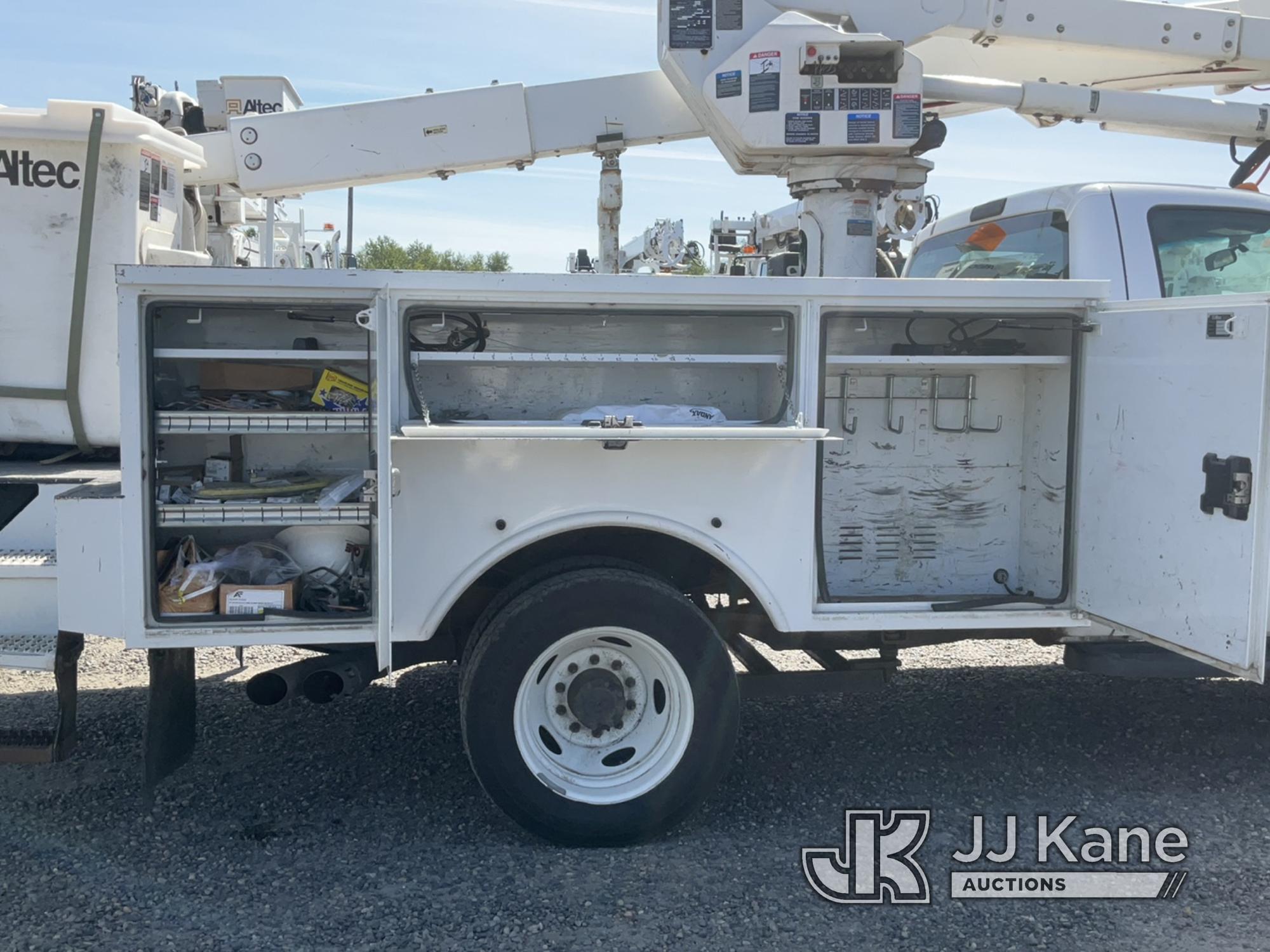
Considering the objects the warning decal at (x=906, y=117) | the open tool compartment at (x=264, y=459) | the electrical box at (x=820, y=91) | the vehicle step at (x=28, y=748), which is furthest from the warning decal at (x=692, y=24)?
the vehicle step at (x=28, y=748)

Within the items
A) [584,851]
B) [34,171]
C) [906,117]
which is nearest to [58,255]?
[34,171]

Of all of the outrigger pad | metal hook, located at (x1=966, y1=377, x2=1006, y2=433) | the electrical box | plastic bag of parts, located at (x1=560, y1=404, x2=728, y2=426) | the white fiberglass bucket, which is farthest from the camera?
the electrical box

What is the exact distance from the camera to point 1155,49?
18.5ft

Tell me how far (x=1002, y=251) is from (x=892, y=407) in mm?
1335

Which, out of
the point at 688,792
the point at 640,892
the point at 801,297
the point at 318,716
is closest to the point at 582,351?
the point at 801,297

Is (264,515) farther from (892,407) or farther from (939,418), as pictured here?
(939,418)

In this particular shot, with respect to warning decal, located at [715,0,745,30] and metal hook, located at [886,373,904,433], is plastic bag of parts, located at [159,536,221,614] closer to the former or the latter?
metal hook, located at [886,373,904,433]

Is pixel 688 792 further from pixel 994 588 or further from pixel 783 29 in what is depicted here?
pixel 783 29

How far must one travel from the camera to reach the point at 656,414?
4059mm

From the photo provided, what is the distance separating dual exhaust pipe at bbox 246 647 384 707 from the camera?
3.88 m

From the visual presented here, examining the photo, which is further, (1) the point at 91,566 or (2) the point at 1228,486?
(1) the point at 91,566

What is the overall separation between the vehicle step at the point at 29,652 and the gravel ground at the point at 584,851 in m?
0.68

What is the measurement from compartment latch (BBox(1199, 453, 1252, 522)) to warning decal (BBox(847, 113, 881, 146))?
7.46ft

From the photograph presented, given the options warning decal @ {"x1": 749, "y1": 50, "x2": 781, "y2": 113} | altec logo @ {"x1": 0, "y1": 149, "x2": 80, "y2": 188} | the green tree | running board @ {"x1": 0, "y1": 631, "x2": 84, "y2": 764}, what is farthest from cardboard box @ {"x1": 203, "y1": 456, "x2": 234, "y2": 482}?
the green tree
